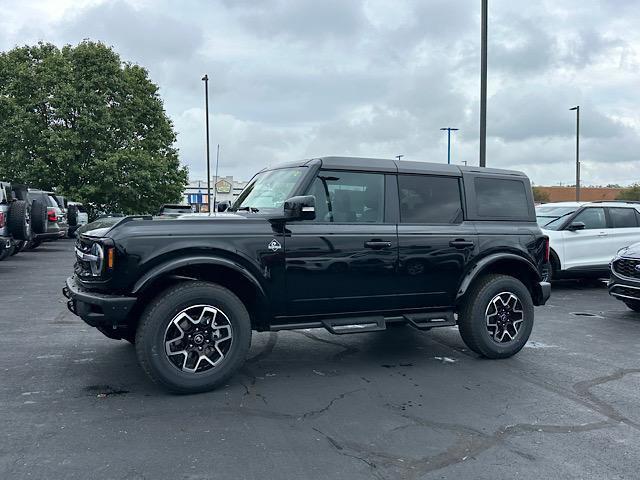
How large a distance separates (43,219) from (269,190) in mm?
10370

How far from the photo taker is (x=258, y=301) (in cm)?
505

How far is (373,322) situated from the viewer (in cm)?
544

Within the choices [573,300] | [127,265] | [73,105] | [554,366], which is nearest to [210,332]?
[127,265]

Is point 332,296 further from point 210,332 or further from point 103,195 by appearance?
point 103,195

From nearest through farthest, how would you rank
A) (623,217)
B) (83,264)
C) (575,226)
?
(83,264) < (575,226) < (623,217)

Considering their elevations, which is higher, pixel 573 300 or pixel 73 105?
pixel 73 105

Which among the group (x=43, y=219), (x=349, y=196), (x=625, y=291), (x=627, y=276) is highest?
(x=349, y=196)

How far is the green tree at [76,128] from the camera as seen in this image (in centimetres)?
2942

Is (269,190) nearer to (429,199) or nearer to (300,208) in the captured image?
(300,208)

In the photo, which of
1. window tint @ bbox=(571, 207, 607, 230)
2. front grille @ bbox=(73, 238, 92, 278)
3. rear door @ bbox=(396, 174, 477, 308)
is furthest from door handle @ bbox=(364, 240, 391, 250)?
window tint @ bbox=(571, 207, 607, 230)

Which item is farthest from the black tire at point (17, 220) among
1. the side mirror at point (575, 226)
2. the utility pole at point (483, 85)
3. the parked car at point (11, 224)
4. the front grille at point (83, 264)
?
the side mirror at point (575, 226)

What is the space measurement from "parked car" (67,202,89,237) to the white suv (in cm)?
1823

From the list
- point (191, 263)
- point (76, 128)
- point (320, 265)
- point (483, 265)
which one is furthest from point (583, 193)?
point (191, 263)

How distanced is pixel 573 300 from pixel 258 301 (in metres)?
7.24
